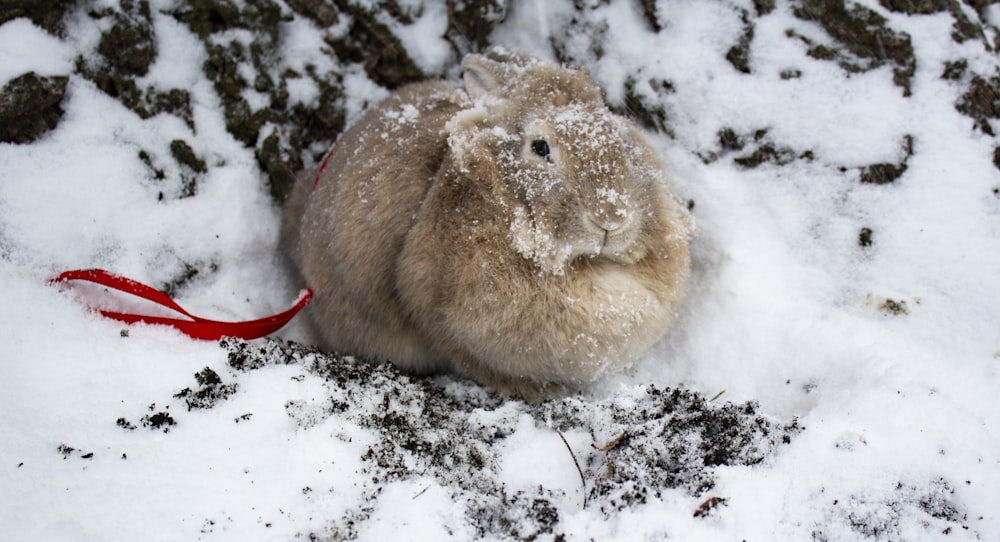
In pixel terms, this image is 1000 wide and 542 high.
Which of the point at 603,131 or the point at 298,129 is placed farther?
the point at 298,129

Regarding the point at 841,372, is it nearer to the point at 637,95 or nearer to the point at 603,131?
the point at 603,131

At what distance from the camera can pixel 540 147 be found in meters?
3.19

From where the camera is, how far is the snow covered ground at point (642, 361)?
2.41 meters

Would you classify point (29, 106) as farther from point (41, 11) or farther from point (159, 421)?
point (159, 421)

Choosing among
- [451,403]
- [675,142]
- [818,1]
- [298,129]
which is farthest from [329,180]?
[818,1]

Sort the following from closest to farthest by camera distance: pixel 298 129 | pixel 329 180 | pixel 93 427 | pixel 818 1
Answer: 1. pixel 93 427
2. pixel 329 180
3. pixel 818 1
4. pixel 298 129

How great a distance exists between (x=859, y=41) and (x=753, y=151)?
942mm

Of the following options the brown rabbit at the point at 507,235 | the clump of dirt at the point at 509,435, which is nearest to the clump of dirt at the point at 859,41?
the brown rabbit at the point at 507,235

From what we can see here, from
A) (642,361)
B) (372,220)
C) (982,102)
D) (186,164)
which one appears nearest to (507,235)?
(372,220)

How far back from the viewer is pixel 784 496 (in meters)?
2.37

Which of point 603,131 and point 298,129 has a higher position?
point 603,131

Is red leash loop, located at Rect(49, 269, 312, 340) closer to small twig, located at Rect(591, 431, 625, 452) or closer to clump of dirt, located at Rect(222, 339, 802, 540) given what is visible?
clump of dirt, located at Rect(222, 339, 802, 540)

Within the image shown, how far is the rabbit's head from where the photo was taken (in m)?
3.04

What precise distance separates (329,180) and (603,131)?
172cm
